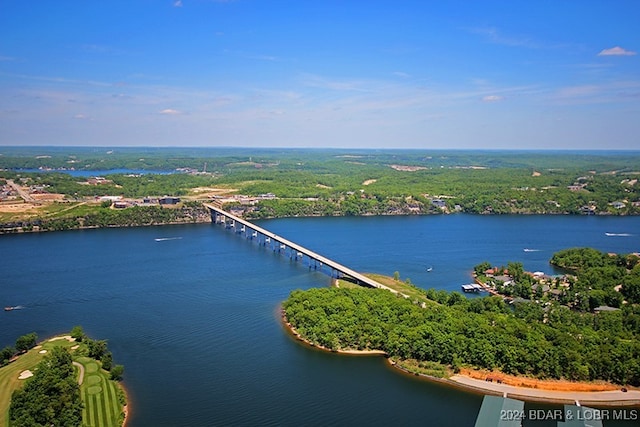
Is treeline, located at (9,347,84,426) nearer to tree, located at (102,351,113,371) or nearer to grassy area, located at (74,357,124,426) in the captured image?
grassy area, located at (74,357,124,426)

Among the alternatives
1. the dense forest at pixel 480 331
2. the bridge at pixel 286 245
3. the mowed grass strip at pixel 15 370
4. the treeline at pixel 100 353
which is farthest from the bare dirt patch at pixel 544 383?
the mowed grass strip at pixel 15 370

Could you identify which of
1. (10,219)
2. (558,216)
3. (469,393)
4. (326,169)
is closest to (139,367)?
(469,393)

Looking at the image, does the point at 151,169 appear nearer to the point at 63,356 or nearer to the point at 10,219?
the point at 10,219

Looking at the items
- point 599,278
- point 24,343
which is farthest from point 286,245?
point 24,343

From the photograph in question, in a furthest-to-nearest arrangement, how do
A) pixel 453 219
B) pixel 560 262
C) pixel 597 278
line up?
pixel 453 219 < pixel 560 262 < pixel 597 278

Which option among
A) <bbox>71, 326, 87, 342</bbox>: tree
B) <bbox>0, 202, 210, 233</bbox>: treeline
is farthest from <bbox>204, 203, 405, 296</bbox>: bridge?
<bbox>71, 326, 87, 342</bbox>: tree

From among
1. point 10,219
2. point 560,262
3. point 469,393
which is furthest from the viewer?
point 10,219

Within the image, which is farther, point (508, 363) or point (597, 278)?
point (597, 278)
